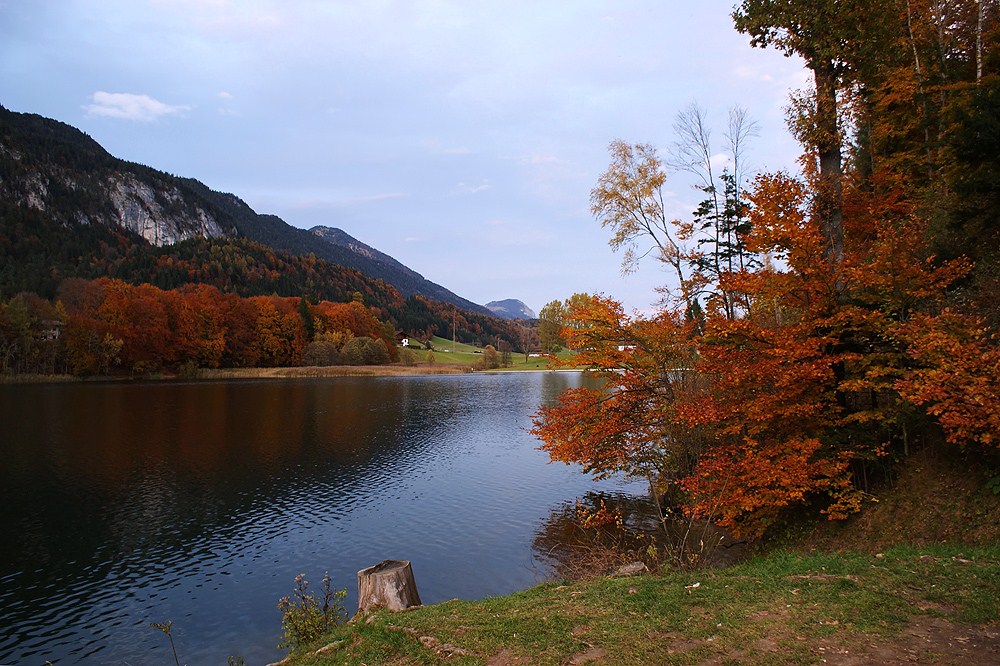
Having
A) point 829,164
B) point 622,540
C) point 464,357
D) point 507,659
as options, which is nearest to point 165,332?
point 464,357

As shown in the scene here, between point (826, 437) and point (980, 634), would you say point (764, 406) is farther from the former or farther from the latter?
point (980, 634)

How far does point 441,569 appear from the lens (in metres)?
13.9

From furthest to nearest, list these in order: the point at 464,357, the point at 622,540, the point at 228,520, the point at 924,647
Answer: the point at 464,357, the point at 228,520, the point at 622,540, the point at 924,647

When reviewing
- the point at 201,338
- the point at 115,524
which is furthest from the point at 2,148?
the point at 115,524

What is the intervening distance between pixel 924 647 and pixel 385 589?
22.0 ft

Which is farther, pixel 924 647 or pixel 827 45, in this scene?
pixel 827 45

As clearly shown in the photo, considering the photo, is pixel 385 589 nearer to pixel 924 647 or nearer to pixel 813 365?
pixel 924 647

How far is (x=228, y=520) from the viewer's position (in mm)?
17797

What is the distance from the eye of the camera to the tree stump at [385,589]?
843cm

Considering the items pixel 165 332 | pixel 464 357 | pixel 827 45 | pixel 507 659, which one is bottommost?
pixel 507 659

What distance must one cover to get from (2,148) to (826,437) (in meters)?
254

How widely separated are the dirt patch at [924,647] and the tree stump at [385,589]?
18.7 feet

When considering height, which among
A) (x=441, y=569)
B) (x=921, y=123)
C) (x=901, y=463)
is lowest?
(x=441, y=569)

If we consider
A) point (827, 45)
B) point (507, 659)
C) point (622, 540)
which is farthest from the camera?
point (622, 540)
